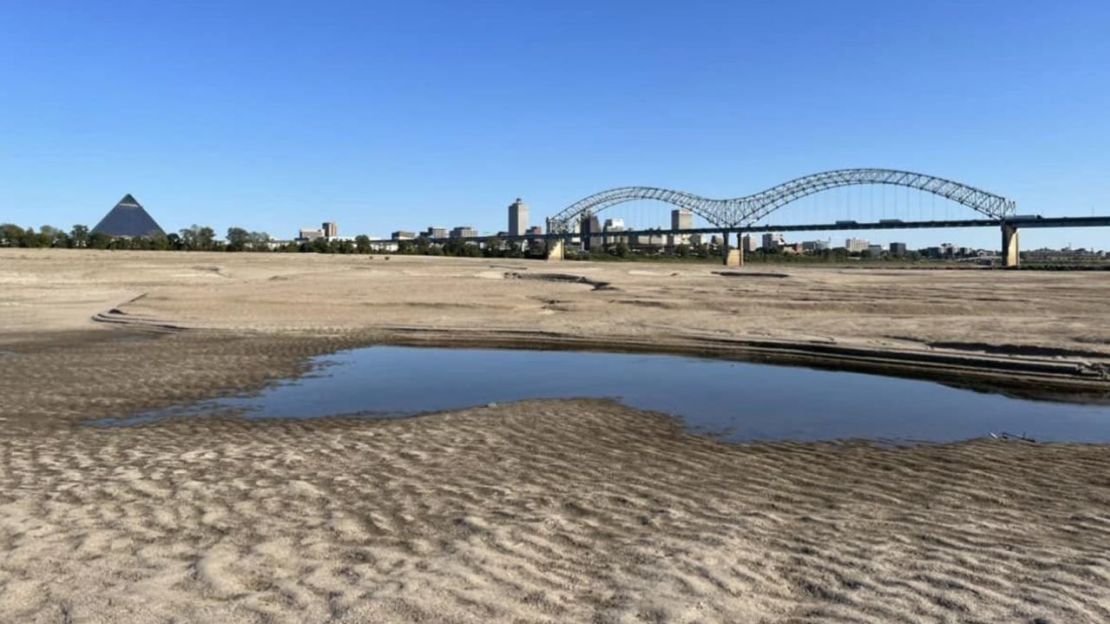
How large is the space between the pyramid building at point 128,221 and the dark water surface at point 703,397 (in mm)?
113529

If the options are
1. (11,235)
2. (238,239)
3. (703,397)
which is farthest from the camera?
Answer: (238,239)

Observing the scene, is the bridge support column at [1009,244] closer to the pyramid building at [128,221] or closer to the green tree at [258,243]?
the green tree at [258,243]

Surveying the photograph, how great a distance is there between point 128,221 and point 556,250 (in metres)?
73.2

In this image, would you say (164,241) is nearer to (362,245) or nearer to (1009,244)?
(362,245)

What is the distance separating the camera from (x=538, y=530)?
6.58 metres

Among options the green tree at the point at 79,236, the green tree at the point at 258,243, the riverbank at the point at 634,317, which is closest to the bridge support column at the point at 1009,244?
the riverbank at the point at 634,317

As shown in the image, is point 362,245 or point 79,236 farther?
point 362,245

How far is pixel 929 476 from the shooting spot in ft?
28.9

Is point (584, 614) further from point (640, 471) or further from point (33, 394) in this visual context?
point (33, 394)

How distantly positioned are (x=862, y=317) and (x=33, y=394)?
2321 cm

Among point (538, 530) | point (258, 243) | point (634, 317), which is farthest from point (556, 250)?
point (538, 530)

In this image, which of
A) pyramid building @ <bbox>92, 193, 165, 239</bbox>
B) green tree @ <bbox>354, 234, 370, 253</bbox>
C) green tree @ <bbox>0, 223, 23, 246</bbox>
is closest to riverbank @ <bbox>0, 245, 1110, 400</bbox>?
green tree @ <bbox>0, 223, 23, 246</bbox>

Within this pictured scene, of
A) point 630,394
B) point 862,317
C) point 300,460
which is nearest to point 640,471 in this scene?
point 300,460

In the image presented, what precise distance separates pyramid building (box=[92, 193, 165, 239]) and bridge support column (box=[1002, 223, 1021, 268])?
13332 cm
